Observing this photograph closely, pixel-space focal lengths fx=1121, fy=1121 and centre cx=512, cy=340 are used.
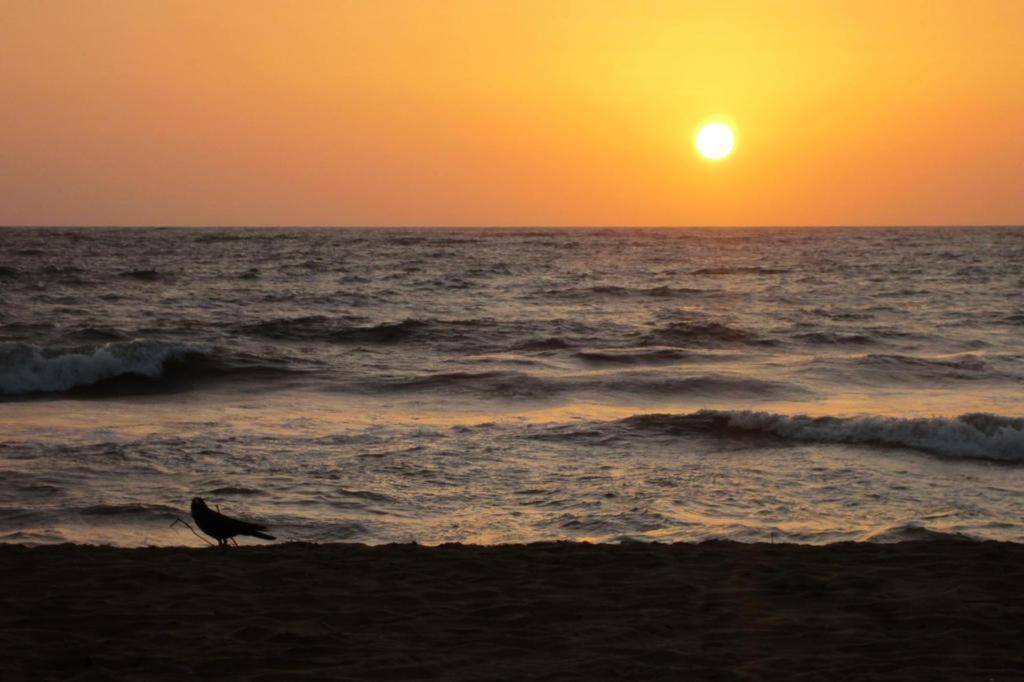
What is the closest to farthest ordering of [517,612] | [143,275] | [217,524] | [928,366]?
[517,612] < [217,524] < [928,366] < [143,275]

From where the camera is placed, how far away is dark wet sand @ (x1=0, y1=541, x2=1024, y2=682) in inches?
217

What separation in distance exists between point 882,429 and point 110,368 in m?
14.0

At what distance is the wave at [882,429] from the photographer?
13.7m

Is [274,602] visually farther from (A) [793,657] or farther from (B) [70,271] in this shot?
(B) [70,271]

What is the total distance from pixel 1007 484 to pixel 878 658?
722cm

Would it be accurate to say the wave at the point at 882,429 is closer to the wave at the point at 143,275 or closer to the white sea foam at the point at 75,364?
the white sea foam at the point at 75,364

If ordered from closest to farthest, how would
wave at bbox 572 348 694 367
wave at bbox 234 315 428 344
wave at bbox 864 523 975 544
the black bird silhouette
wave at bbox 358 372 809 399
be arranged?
the black bird silhouette → wave at bbox 864 523 975 544 → wave at bbox 358 372 809 399 → wave at bbox 572 348 694 367 → wave at bbox 234 315 428 344

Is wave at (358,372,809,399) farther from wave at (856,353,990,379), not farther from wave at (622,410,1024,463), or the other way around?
wave at (622,410,1024,463)

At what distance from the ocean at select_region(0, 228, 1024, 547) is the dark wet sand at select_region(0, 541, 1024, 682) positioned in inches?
60.9

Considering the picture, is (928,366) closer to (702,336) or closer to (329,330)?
(702,336)

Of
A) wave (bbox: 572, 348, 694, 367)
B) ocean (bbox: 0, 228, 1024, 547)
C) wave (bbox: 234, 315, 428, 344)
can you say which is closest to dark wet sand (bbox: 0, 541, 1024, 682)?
ocean (bbox: 0, 228, 1024, 547)

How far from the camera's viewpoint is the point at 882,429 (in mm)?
14375

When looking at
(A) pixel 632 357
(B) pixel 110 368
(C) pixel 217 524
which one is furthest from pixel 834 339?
(C) pixel 217 524

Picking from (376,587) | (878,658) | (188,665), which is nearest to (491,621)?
(376,587)
